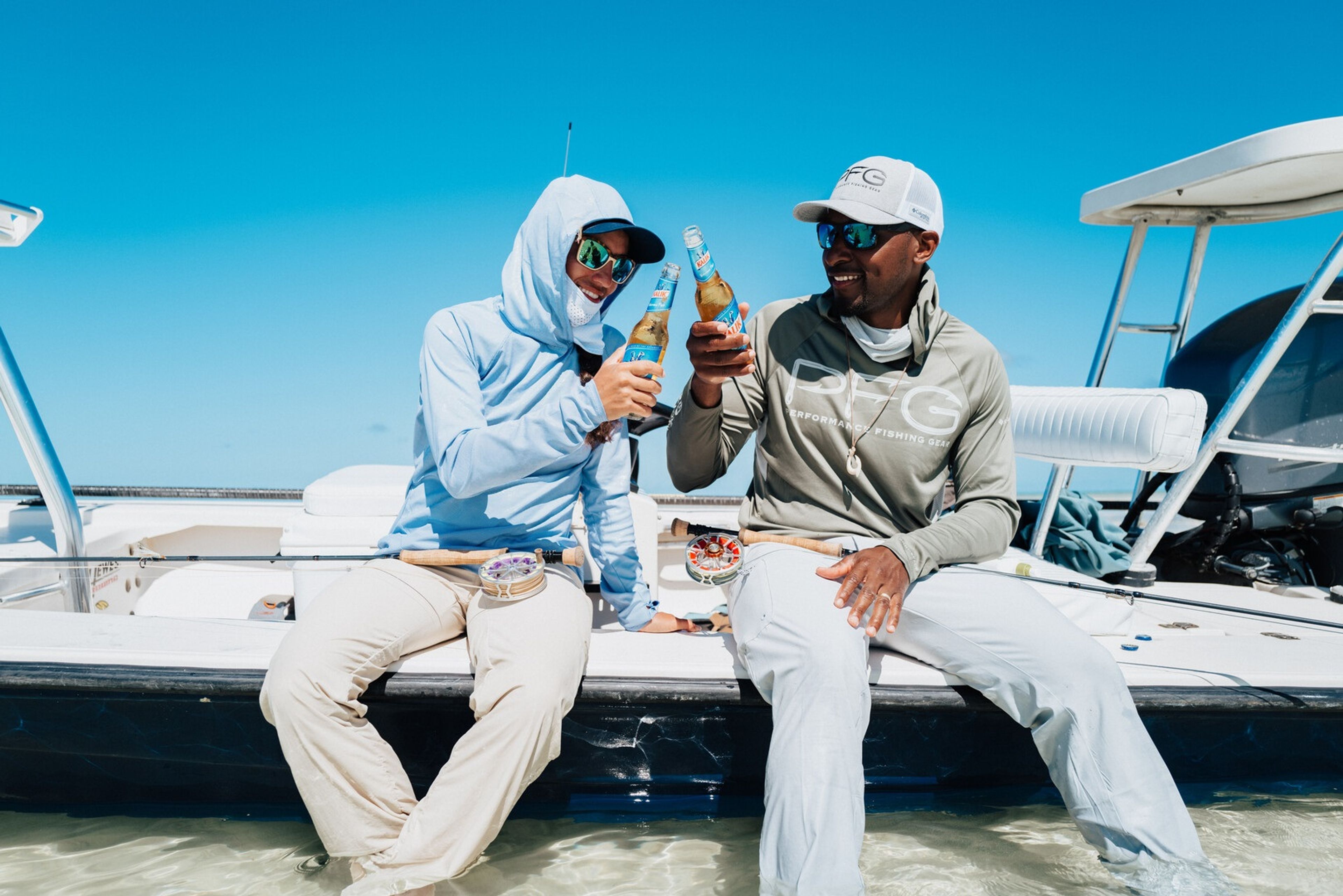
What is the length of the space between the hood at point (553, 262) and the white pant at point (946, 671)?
0.92 metres

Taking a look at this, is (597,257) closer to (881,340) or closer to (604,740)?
(881,340)

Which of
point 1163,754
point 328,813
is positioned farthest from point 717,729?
point 1163,754

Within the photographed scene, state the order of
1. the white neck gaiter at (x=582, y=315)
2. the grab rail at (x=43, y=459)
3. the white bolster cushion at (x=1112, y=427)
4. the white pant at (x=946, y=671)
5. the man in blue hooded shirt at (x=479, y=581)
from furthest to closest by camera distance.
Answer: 1. the grab rail at (x=43, y=459)
2. the white bolster cushion at (x=1112, y=427)
3. the white neck gaiter at (x=582, y=315)
4. the man in blue hooded shirt at (x=479, y=581)
5. the white pant at (x=946, y=671)

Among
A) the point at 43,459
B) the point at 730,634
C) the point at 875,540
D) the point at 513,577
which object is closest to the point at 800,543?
the point at 875,540

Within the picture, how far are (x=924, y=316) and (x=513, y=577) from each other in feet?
4.72

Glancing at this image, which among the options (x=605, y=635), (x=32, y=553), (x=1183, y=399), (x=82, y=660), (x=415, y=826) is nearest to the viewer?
(x=415, y=826)

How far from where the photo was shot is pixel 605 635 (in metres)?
2.65

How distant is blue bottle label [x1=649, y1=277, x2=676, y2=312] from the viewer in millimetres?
2240

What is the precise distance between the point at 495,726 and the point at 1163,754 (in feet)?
6.86

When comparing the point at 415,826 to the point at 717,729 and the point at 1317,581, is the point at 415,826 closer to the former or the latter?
the point at 717,729

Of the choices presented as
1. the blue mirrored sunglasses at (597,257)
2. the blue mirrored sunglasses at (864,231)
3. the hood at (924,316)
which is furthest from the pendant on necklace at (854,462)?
the blue mirrored sunglasses at (597,257)

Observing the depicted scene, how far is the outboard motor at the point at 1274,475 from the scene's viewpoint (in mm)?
3973

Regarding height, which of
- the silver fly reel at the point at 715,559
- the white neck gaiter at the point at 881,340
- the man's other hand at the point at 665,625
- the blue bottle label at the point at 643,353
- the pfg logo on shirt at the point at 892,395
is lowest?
the man's other hand at the point at 665,625

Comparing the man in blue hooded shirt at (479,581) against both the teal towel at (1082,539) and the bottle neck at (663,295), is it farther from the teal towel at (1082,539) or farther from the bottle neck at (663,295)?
the teal towel at (1082,539)
